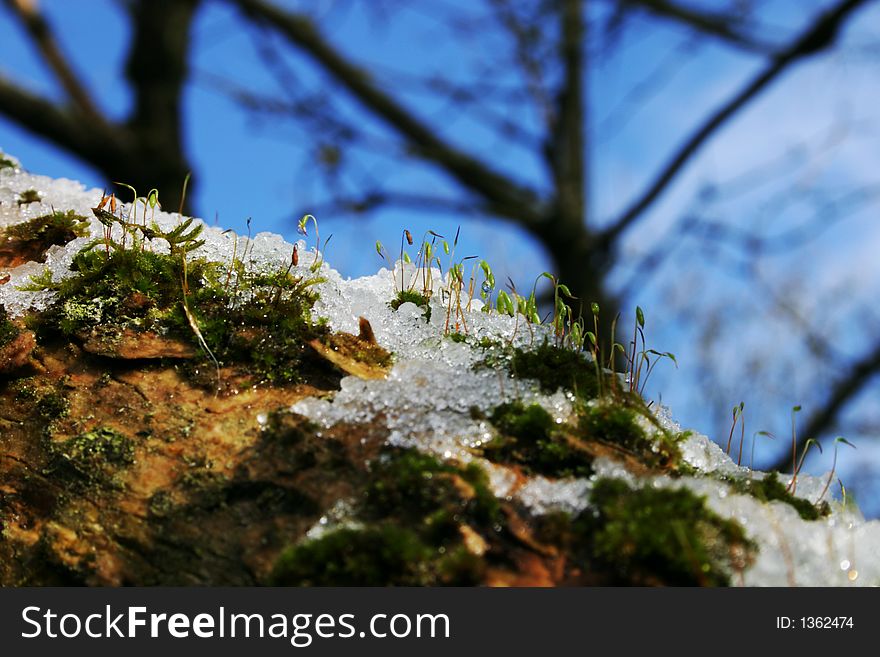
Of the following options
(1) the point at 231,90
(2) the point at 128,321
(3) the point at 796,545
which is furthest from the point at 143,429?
(1) the point at 231,90

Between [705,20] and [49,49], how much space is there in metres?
7.17

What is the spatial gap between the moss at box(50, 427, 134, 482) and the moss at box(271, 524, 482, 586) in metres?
0.53

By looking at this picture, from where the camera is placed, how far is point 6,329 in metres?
1.94

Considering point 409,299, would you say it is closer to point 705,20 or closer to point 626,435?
point 626,435

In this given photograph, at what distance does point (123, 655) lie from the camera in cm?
132

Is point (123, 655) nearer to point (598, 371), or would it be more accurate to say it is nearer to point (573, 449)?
point (573, 449)

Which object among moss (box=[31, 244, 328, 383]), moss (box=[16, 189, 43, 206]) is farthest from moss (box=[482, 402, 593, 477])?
moss (box=[16, 189, 43, 206])

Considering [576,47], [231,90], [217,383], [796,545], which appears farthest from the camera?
[576,47]

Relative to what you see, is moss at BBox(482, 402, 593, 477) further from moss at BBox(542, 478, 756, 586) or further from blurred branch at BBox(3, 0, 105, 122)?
blurred branch at BBox(3, 0, 105, 122)

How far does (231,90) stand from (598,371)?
23.2 feet

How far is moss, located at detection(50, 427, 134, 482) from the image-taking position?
1.64 metres

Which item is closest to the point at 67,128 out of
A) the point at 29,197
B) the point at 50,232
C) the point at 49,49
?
the point at 49,49

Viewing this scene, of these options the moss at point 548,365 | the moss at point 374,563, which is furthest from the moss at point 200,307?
the moss at point 374,563

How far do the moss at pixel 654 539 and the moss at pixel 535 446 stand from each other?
5.1 inches
